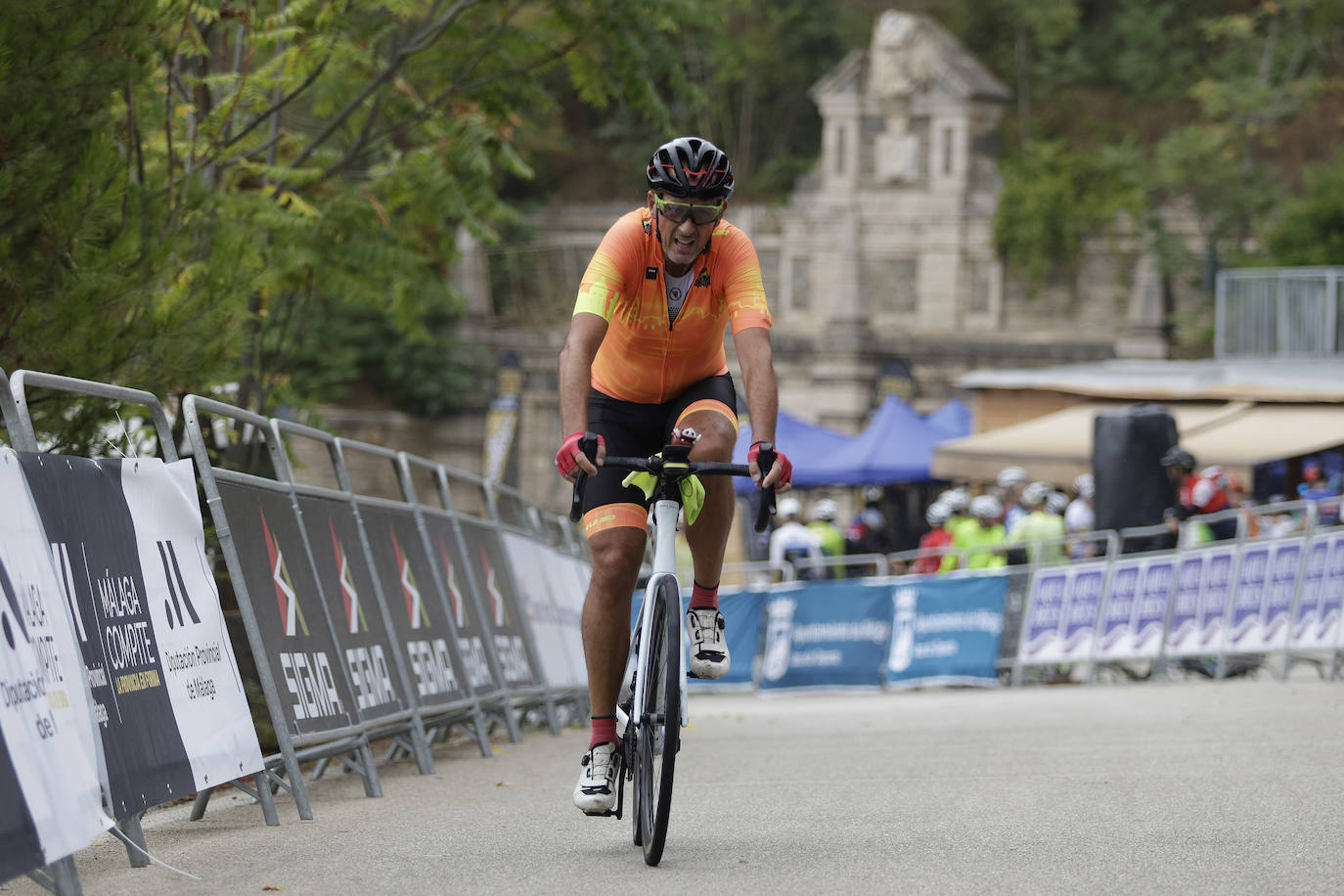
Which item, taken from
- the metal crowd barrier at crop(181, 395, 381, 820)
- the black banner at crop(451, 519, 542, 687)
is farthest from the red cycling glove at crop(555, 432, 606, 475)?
the black banner at crop(451, 519, 542, 687)

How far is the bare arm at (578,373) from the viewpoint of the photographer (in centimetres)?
640

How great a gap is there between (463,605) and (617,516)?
4550 mm

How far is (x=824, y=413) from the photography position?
153ft

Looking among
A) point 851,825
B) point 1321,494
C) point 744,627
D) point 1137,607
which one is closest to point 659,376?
point 851,825

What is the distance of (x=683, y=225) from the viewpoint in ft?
22.1

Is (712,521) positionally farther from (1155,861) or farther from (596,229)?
(596,229)

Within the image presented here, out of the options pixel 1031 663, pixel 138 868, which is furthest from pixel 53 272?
pixel 1031 663

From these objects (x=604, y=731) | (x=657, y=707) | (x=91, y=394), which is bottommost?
(x=604, y=731)

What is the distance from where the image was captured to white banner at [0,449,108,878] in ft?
16.7

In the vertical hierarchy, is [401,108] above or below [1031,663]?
above

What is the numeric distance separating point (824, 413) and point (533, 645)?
34141 mm

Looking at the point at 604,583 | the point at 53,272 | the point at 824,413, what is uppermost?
the point at 53,272

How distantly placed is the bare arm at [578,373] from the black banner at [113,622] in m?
1.51

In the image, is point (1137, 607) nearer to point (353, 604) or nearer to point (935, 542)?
point (935, 542)
